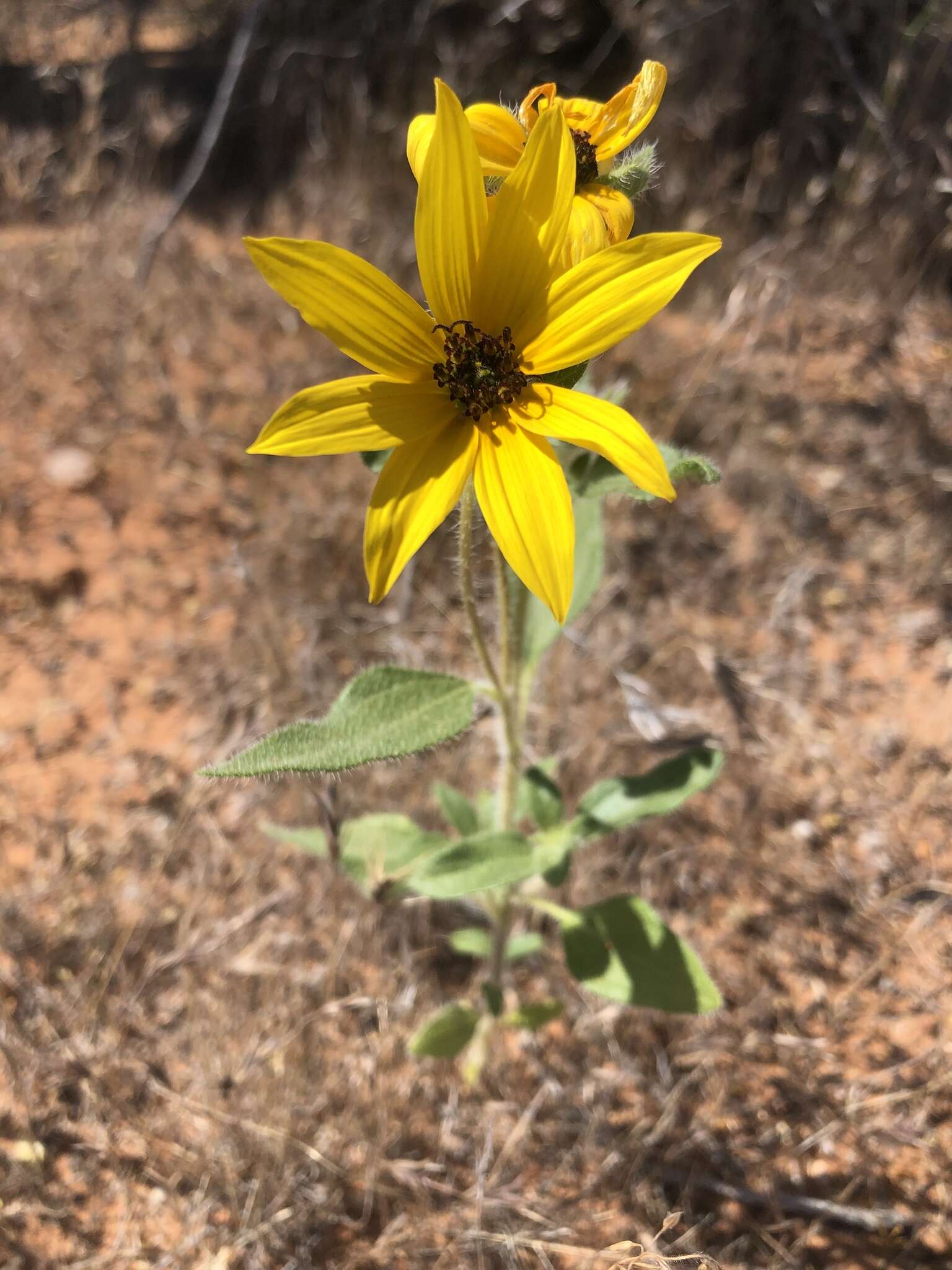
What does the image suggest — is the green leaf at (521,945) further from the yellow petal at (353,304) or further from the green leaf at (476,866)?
the yellow petal at (353,304)

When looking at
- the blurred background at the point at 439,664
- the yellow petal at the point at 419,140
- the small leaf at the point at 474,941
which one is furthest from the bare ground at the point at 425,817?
the yellow petal at the point at 419,140

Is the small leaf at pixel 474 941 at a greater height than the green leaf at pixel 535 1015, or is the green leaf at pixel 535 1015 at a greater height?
the small leaf at pixel 474 941

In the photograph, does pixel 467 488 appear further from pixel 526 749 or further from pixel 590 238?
pixel 526 749

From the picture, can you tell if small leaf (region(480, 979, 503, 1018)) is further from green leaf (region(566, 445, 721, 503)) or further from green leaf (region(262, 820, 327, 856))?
green leaf (region(566, 445, 721, 503))

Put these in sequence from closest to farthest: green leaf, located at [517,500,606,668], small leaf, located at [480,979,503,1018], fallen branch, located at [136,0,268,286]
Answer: green leaf, located at [517,500,606,668] < small leaf, located at [480,979,503,1018] < fallen branch, located at [136,0,268,286]

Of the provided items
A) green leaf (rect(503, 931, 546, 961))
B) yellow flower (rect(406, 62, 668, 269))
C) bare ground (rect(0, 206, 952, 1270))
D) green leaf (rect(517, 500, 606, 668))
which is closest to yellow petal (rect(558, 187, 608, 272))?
yellow flower (rect(406, 62, 668, 269))

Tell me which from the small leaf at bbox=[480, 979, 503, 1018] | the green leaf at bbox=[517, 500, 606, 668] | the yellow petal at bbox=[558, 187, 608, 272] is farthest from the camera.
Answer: the small leaf at bbox=[480, 979, 503, 1018]
